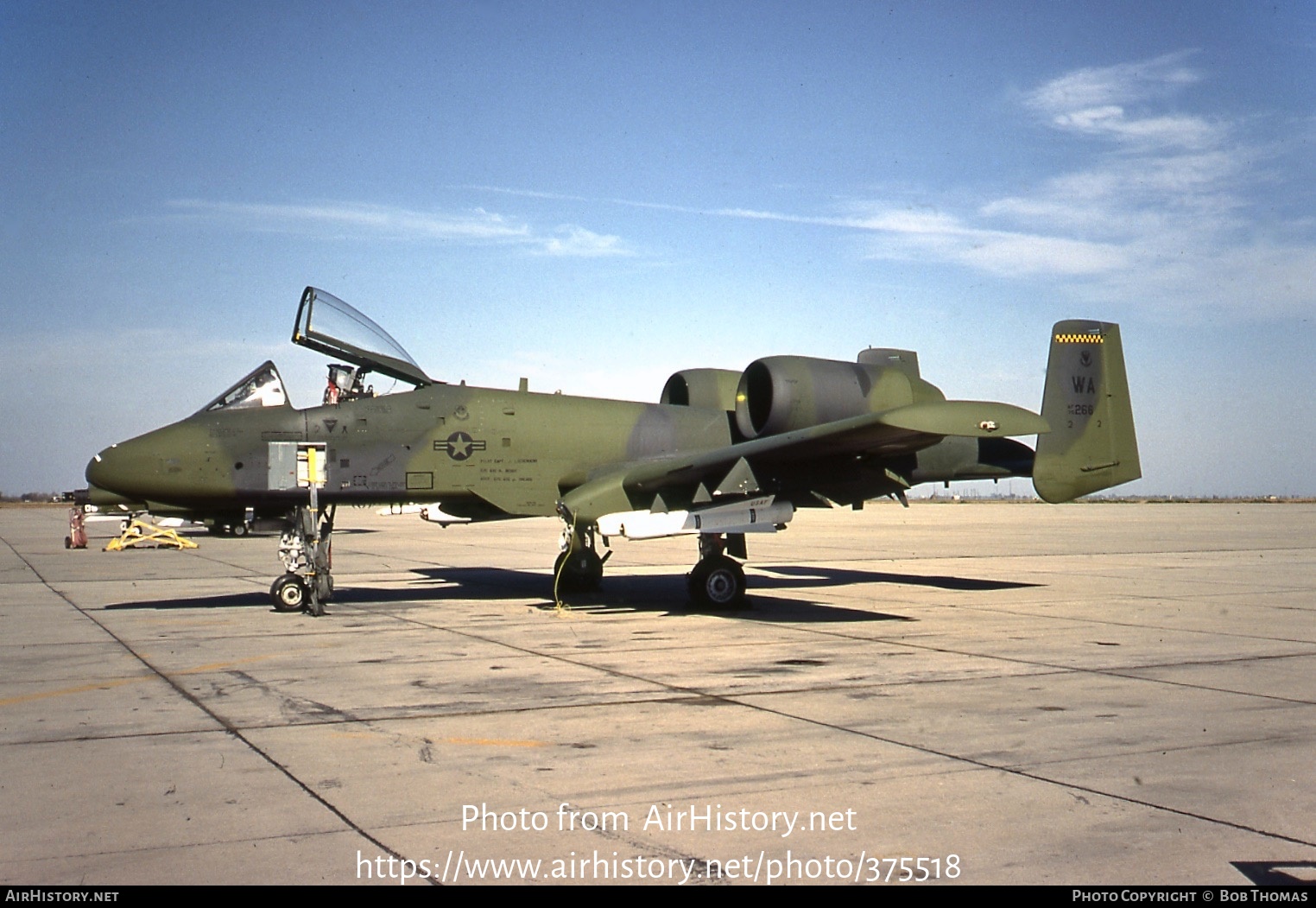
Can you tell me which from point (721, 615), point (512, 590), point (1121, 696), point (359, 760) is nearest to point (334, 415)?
point (512, 590)

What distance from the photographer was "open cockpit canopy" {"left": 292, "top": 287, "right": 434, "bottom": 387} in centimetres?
1428

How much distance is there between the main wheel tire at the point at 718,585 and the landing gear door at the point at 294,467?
4.96 m

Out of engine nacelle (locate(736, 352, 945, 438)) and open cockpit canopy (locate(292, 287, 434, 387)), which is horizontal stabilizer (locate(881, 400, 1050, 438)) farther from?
open cockpit canopy (locate(292, 287, 434, 387))

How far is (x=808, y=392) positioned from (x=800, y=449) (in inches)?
88.8

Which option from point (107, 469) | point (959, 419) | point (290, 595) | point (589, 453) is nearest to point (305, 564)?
point (290, 595)

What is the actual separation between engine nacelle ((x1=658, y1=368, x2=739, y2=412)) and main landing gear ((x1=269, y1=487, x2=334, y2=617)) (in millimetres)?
5728

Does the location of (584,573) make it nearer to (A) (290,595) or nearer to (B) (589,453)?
(B) (589,453)

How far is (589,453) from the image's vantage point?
15531 millimetres

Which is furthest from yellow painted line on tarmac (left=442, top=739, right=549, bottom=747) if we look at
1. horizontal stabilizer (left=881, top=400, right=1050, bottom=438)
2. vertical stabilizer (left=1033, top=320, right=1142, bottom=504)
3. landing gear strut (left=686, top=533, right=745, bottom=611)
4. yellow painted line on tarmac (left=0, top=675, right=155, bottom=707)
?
vertical stabilizer (left=1033, top=320, right=1142, bottom=504)

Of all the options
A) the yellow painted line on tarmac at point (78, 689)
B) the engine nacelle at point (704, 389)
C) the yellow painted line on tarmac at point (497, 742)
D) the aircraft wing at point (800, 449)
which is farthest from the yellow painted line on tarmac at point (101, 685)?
the engine nacelle at point (704, 389)

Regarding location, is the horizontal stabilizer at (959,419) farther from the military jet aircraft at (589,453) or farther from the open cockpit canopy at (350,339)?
the open cockpit canopy at (350,339)

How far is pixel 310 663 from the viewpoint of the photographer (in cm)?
988

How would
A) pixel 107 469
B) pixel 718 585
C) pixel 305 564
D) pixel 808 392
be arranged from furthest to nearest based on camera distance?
pixel 808 392, pixel 305 564, pixel 718 585, pixel 107 469

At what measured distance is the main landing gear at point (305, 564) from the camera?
14.0 meters
